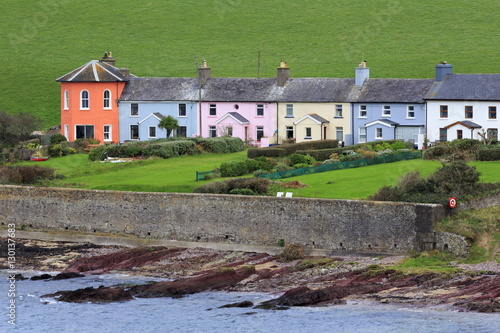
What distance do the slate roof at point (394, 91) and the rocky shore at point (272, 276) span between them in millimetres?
30105

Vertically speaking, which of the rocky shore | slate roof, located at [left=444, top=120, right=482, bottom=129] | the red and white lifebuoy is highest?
slate roof, located at [left=444, top=120, right=482, bottom=129]

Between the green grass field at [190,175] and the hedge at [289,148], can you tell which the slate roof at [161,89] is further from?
the hedge at [289,148]

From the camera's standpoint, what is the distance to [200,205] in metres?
46.3

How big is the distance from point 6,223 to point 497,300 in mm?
27687

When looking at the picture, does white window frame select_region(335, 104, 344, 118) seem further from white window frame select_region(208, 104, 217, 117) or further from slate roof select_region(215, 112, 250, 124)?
white window frame select_region(208, 104, 217, 117)

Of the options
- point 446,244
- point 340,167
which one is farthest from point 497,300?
point 340,167

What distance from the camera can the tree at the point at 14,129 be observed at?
7119 cm

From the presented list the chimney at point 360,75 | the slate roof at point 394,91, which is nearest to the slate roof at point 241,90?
the chimney at point 360,75

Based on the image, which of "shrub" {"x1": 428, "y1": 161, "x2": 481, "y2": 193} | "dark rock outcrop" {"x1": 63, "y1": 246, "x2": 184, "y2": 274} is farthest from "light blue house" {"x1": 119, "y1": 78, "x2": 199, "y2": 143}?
"shrub" {"x1": 428, "y1": 161, "x2": 481, "y2": 193}

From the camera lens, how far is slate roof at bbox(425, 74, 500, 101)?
67.3 m

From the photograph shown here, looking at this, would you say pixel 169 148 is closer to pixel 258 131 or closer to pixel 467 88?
pixel 258 131

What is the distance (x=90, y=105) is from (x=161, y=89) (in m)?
5.87

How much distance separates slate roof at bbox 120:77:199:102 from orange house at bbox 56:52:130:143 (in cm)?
148

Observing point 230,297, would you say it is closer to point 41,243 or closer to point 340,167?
point 41,243
